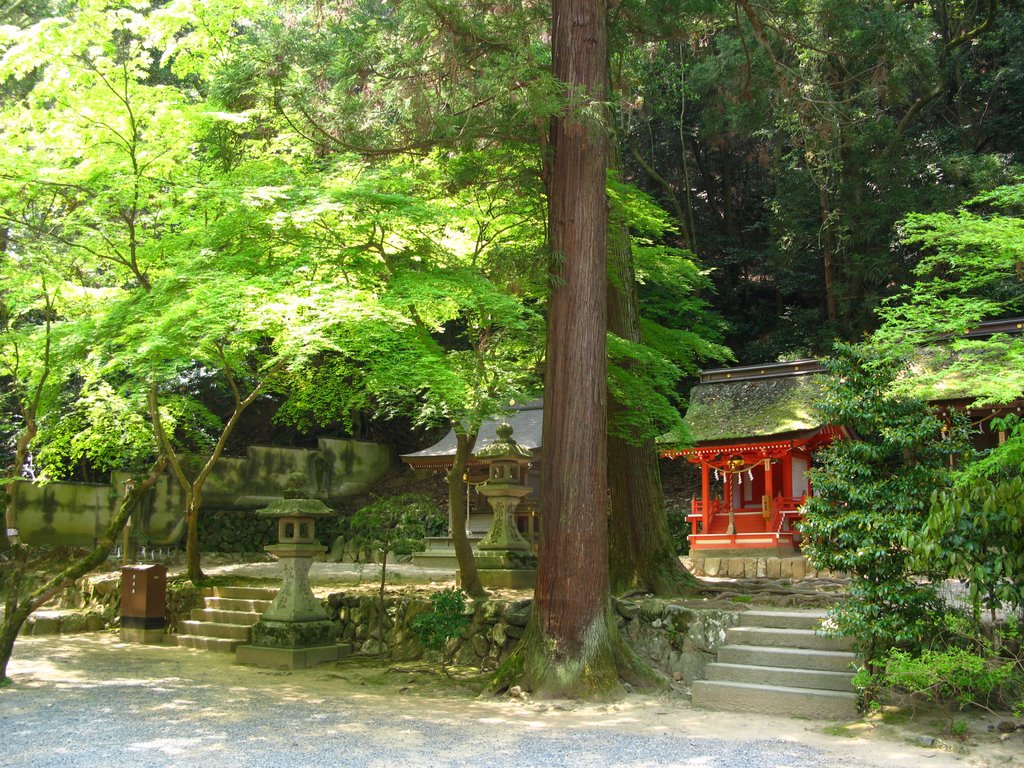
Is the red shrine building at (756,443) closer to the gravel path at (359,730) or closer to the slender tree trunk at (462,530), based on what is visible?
the slender tree trunk at (462,530)

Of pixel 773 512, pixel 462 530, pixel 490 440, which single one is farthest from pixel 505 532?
pixel 490 440

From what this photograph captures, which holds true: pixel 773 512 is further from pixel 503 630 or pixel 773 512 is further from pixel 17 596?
pixel 17 596

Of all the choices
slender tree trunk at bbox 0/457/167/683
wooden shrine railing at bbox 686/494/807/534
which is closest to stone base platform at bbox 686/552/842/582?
wooden shrine railing at bbox 686/494/807/534

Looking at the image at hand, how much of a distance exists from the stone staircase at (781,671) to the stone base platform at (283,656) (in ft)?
15.4

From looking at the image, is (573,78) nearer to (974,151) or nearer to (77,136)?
(77,136)

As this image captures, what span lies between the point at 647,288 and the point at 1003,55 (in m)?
9.86

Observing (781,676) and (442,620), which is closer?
(781,676)

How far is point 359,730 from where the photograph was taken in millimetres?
6875

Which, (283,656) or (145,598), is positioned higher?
(145,598)

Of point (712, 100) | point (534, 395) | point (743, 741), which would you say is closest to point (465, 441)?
point (534, 395)

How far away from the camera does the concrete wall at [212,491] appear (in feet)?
58.6

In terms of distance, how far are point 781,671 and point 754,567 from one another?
634cm

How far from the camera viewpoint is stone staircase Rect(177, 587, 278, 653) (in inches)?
451

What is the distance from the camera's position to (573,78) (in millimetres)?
8828
